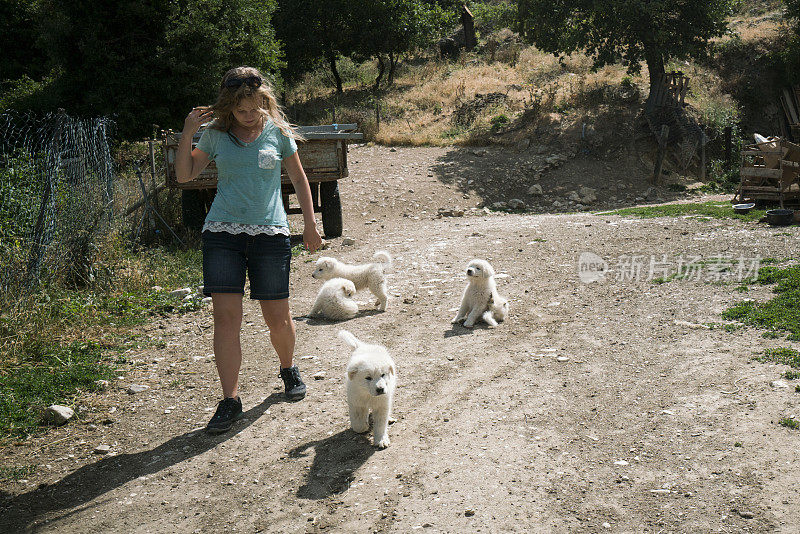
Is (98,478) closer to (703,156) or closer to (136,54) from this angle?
(136,54)

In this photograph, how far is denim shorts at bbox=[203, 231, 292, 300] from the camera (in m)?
4.13

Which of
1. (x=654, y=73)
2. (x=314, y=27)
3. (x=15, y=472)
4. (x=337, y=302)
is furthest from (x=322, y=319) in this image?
(x=314, y=27)

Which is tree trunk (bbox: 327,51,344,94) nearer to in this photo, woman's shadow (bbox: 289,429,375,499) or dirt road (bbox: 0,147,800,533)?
dirt road (bbox: 0,147,800,533)

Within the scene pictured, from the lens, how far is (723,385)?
4598mm

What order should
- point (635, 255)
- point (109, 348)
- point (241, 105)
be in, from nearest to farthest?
point (241, 105) < point (109, 348) < point (635, 255)

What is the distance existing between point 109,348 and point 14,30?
18.8 m


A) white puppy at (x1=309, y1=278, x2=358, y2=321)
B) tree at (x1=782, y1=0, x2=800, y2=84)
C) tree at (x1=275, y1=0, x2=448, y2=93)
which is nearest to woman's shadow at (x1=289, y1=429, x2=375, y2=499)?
white puppy at (x1=309, y1=278, x2=358, y2=321)

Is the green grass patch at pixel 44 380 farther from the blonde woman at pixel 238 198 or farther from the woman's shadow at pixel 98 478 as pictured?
the blonde woman at pixel 238 198

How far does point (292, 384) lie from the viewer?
190 inches

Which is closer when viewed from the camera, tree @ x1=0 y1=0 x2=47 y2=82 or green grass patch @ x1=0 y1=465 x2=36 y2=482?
green grass patch @ x1=0 y1=465 x2=36 y2=482

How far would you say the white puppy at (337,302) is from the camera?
6781 millimetres

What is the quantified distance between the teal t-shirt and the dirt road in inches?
54.3

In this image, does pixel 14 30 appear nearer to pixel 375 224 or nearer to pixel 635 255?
pixel 375 224

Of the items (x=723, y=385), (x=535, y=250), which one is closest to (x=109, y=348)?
(x=723, y=385)
